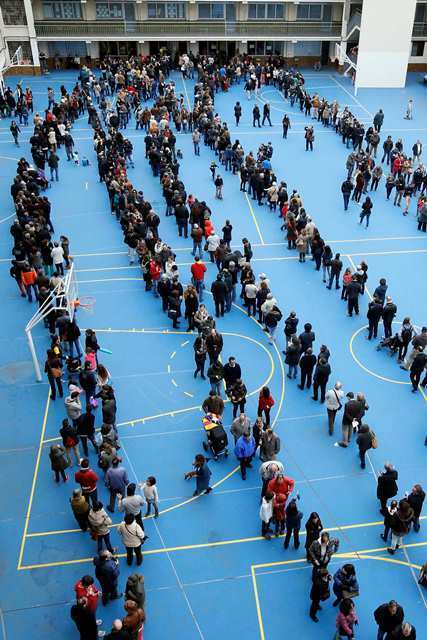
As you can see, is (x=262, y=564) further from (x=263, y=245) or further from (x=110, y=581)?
(x=263, y=245)

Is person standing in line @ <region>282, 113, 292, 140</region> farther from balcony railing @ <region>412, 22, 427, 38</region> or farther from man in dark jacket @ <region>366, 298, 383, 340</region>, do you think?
balcony railing @ <region>412, 22, 427, 38</region>

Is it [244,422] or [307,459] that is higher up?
[244,422]

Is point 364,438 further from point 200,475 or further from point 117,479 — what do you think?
point 117,479

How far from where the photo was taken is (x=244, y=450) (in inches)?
572

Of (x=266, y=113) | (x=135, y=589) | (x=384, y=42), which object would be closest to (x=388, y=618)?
(x=135, y=589)

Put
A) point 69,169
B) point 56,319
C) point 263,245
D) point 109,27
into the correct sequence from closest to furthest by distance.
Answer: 1. point 56,319
2. point 263,245
3. point 69,169
4. point 109,27

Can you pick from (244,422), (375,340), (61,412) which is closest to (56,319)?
(61,412)

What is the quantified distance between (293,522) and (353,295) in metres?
9.37

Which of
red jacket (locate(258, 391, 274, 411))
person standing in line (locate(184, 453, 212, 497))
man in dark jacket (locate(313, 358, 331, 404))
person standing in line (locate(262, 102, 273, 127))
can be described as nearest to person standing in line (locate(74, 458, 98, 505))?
person standing in line (locate(184, 453, 212, 497))

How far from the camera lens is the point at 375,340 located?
19859mm

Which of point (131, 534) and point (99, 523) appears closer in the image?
point (131, 534)

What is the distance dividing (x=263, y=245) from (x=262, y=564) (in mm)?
14477

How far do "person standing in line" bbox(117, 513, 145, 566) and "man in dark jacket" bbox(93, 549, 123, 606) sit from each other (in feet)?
2.14

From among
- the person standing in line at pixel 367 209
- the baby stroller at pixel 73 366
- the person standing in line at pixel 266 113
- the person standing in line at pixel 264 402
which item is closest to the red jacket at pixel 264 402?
the person standing in line at pixel 264 402
